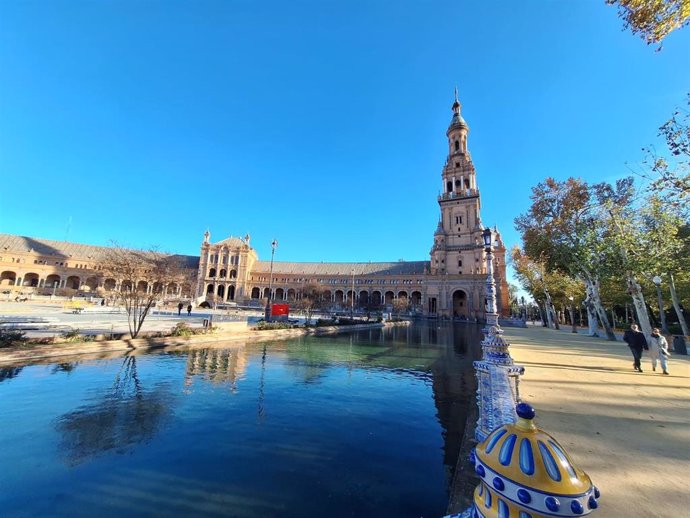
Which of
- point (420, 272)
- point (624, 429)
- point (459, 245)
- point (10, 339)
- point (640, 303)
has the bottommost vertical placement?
point (624, 429)

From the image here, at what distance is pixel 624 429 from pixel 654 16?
328 inches

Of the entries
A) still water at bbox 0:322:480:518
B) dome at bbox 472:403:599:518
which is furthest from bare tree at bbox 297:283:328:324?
dome at bbox 472:403:599:518

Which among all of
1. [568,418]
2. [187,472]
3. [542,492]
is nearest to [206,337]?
[187,472]

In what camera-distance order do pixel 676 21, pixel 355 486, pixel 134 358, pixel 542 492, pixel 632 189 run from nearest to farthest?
pixel 542 492 < pixel 355 486 < pixel 676 21 < pixel 134 358 < pixel 632 189

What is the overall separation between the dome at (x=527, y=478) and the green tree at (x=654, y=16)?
365 inches

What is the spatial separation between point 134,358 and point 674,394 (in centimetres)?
1712

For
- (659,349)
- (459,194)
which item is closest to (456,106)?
(459,194)

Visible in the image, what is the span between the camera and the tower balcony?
64250 mm

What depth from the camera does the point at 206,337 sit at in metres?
17.0

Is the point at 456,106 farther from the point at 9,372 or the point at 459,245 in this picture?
the point at 9,372

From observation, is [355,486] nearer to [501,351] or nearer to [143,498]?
[143,498]

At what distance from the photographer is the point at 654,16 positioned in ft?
21.5

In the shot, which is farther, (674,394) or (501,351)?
(674,394)

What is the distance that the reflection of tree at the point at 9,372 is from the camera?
28.3 feet
